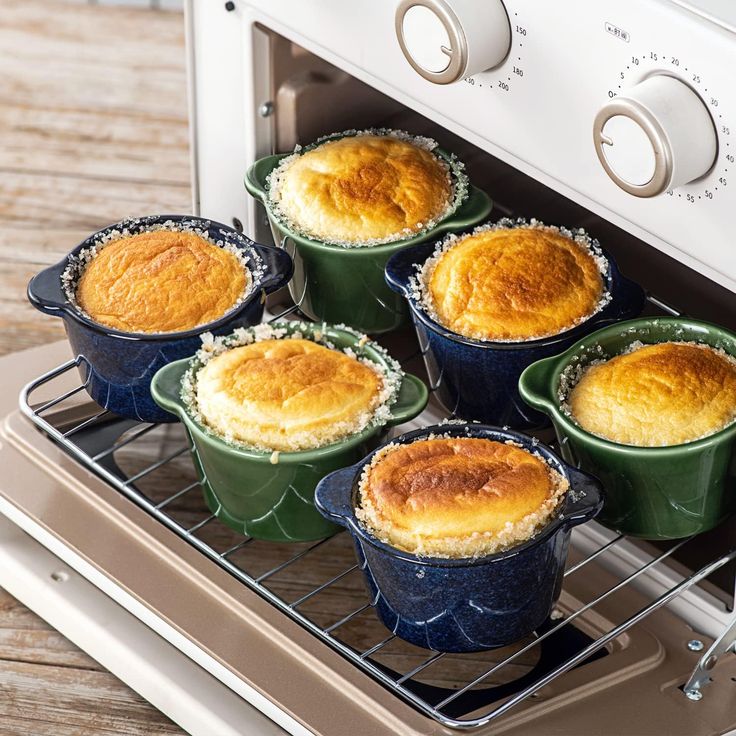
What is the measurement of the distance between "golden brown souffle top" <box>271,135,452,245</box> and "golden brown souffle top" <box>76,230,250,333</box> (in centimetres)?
7

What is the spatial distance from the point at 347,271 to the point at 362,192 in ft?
0.22

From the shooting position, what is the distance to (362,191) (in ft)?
3.60

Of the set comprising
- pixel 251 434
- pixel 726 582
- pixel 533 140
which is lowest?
pixel 726 582

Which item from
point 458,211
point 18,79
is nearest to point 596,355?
point 458,211

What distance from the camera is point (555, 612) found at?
1.00 meters

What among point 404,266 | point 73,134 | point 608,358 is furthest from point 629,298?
point 73,134

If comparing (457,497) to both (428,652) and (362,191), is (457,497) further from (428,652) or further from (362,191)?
(362,191)

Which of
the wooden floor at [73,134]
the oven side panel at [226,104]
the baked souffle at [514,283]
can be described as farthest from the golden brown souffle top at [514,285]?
the wooden floor at [73,134]

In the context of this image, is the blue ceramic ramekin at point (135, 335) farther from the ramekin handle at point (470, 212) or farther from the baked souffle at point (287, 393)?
the ramekin handle at point (470, 212)

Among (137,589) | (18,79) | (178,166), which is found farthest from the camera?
(18,79)

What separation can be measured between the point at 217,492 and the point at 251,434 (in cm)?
8

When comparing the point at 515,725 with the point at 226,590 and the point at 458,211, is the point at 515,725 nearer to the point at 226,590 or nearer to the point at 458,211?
the point at 226,590

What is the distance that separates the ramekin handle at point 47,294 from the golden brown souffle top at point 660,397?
1.28 feet

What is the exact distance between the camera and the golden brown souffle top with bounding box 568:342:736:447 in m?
0.89
